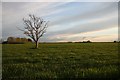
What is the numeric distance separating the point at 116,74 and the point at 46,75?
10.5 feet

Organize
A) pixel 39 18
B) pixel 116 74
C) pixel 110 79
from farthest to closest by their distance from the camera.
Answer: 1. pixel 39 18
2. pixel 116 74
3. pixel 110 79

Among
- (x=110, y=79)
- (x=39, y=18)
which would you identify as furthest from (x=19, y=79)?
(x=39, y=18)

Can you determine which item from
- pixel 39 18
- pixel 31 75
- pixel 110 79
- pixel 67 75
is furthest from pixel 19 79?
pixel 39 18

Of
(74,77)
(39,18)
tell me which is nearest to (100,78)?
(74,77)

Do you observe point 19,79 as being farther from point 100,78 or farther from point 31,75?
point 100,78

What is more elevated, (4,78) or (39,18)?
(39,18)

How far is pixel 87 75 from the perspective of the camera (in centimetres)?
968

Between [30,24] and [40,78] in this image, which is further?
[30,24]

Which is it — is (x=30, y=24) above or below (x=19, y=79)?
above

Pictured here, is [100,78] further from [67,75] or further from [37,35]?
[37,35]

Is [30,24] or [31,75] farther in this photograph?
[30,24]

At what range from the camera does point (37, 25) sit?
6431cm

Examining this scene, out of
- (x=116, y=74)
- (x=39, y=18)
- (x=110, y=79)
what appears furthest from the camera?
(x=39, y=18)

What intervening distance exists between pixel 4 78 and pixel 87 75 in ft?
12.5
